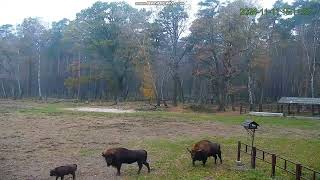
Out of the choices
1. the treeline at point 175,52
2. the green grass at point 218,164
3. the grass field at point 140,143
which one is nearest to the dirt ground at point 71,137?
the grass field at point 140,143

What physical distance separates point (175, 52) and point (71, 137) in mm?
31860

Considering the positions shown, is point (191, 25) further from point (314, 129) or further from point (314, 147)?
point (314, 147)

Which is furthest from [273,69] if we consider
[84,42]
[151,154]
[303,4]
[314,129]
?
[151,154]

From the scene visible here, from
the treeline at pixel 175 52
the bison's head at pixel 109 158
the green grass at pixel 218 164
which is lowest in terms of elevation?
the green grass at pixel 218 164

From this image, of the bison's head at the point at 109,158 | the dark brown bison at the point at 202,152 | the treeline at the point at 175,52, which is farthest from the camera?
the treeline at the point at 175,52

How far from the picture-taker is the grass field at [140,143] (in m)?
15.4

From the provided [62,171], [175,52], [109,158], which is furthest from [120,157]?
[175,52]

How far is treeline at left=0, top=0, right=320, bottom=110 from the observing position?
49.4 metres

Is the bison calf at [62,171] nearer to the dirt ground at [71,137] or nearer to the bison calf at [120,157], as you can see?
the dirt ground at [71,137]

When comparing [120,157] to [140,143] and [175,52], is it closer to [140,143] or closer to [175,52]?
[140,143]

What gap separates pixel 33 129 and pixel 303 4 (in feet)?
141

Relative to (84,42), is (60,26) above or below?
above

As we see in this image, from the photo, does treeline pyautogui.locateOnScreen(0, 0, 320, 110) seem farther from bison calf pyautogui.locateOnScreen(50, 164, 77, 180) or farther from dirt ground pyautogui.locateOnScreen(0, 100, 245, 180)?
bison calf pyautogui.locateOnScreen(50, 164, 77, 180)

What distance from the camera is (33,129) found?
2736 cm
